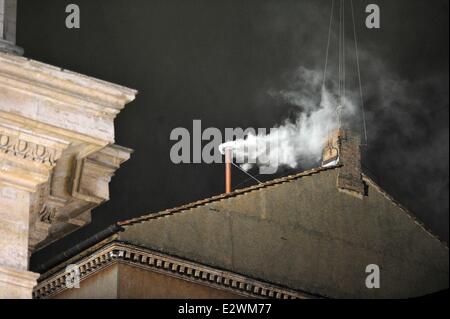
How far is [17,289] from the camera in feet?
61.8

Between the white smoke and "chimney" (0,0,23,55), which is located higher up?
the white smoke

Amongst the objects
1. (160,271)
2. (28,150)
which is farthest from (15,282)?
(160,271)

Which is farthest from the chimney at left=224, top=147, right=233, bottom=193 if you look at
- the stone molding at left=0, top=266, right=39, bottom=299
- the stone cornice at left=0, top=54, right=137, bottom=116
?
the stone molding at left=0, top=266, right=39, bottom=299

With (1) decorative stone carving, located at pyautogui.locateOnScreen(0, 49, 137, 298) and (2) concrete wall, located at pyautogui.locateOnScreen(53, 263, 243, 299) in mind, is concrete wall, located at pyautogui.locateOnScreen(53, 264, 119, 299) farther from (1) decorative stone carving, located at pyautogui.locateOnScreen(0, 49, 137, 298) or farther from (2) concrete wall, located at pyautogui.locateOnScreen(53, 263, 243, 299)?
(1) decorative stone carving, located at pyautogui.locateOnScreen(0, 49, 137, 298)

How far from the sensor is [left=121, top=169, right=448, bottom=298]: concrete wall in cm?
3544

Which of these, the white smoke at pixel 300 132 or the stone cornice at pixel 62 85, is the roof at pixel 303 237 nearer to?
the white smoke at pixel 300 132

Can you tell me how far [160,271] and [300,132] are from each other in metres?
5.08

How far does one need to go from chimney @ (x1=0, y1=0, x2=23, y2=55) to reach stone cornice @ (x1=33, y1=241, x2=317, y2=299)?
44.1 ft

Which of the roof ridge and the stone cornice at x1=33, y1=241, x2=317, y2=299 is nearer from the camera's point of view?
the stone cornice at x1=33, y1=241, x2=317, y2=299

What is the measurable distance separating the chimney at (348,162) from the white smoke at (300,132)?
1.11 feet

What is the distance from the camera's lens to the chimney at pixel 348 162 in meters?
38.1

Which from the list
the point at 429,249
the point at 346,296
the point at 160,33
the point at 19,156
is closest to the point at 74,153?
the point at 19,156

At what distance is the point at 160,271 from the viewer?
112ft

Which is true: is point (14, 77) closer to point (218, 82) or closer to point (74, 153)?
point (74, 153)
